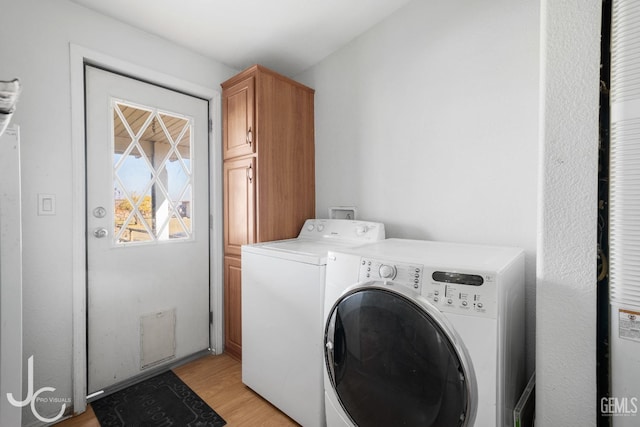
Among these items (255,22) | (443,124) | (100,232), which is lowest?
(100,232)

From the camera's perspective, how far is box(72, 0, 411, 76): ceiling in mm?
1692

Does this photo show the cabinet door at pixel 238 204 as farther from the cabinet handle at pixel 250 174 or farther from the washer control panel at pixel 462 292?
the washer control panel at pixel 462 292

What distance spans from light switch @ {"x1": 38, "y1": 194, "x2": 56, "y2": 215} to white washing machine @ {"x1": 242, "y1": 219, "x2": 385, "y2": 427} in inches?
42.9

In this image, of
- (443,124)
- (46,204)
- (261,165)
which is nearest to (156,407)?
(46,204)

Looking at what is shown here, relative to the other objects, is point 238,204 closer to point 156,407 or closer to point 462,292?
point 156,407

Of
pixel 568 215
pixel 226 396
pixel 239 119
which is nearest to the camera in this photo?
pixel 568 215

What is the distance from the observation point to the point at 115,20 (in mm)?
1794

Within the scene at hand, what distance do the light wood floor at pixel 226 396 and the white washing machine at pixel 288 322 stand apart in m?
0.06

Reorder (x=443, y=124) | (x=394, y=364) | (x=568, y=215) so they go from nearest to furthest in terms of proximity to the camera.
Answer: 1. (x=568, y=215)
2. (x=394, y=364)
3. (x=443, y=124)

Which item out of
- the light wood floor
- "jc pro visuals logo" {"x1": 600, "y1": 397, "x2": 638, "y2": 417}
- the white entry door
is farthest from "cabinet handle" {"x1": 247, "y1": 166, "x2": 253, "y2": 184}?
"jc pro visuals logo" {"x1": 600, "y1": 397, "x2": 638, "y2": 417}

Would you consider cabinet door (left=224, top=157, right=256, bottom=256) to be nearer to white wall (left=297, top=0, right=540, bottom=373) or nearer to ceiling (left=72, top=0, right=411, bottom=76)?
white wall (left=297, top=0, right=540, bottom=373)

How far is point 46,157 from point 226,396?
175cm

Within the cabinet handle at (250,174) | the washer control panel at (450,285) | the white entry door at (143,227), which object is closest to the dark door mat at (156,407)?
the white entry door at (143,227)

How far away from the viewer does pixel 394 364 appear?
1.00m
